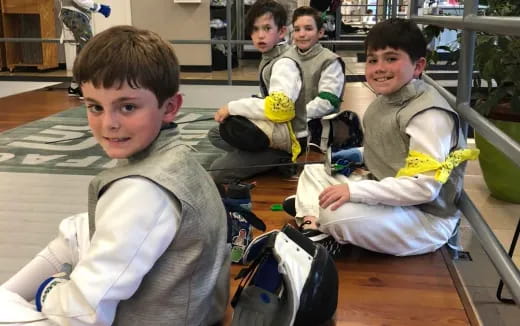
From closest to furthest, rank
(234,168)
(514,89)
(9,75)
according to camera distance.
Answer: (514,89)
(234,168)
(9,75)

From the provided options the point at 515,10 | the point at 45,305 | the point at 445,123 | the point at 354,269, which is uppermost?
the point at 515,10

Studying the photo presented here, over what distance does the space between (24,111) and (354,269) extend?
2.71 m

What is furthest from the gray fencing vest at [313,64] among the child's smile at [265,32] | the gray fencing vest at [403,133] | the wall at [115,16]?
the wall at [115,16]

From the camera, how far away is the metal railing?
3.13 feet

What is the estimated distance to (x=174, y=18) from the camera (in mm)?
5109

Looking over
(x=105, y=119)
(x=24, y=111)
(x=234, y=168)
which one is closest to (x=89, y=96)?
(x=105, y=119)

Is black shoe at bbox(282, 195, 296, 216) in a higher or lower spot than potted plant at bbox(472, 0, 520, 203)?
lower

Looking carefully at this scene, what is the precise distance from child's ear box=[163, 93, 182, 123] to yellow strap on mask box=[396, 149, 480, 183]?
63 cm

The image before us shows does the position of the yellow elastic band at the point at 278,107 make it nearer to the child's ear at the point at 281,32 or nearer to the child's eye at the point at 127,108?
the child's ear at the point at 281,32

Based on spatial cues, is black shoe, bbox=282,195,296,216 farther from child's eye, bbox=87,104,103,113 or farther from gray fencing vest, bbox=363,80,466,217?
child's eye, bbox=87,104,103,113

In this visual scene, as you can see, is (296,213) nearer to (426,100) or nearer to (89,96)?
(426,100)

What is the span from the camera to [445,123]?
133 centimetres

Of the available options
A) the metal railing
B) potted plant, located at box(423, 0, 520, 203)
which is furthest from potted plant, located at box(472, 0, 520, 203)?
the metal railing

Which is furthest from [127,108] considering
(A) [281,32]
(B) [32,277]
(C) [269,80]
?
(A) [281,32]
